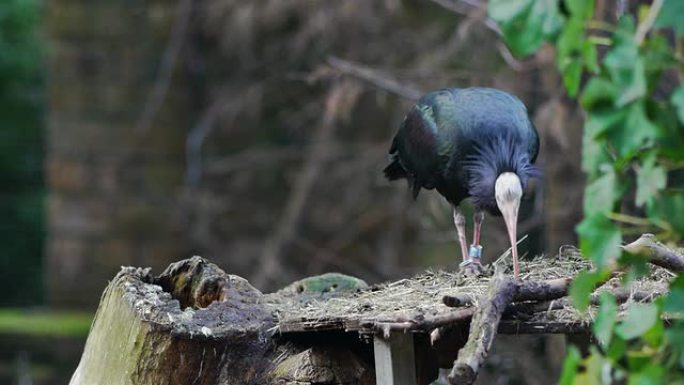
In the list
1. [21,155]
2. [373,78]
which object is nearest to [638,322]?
[373,78]

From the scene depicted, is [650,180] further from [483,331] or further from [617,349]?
[483,331]

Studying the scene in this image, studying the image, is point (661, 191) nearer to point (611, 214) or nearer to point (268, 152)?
point (611, 214)

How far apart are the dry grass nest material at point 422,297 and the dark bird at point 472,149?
29.6 inches

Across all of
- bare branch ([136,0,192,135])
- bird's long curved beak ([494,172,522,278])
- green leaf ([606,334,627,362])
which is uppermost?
bare branch ([136,0,192,135])

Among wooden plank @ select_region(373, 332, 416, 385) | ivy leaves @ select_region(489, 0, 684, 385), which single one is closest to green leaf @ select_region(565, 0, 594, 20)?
ivy leaves @ select_region(489, 0, 684, 385)

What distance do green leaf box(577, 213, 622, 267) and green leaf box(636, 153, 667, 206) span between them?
0.07 m

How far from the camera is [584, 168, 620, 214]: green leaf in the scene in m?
2.30

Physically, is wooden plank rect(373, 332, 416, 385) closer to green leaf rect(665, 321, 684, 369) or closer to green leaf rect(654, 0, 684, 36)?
green leaf rect(665, 321, 684, 369)

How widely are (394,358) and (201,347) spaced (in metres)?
0.71

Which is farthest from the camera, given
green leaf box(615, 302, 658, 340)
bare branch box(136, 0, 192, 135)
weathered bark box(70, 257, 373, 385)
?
bare branch box(136, 0, 192, 135)

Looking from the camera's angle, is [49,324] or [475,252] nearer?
[475,252]

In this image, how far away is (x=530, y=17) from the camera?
88.7 inches

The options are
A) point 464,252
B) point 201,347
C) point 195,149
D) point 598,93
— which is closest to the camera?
point 598,93

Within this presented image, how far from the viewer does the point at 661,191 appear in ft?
7.47
